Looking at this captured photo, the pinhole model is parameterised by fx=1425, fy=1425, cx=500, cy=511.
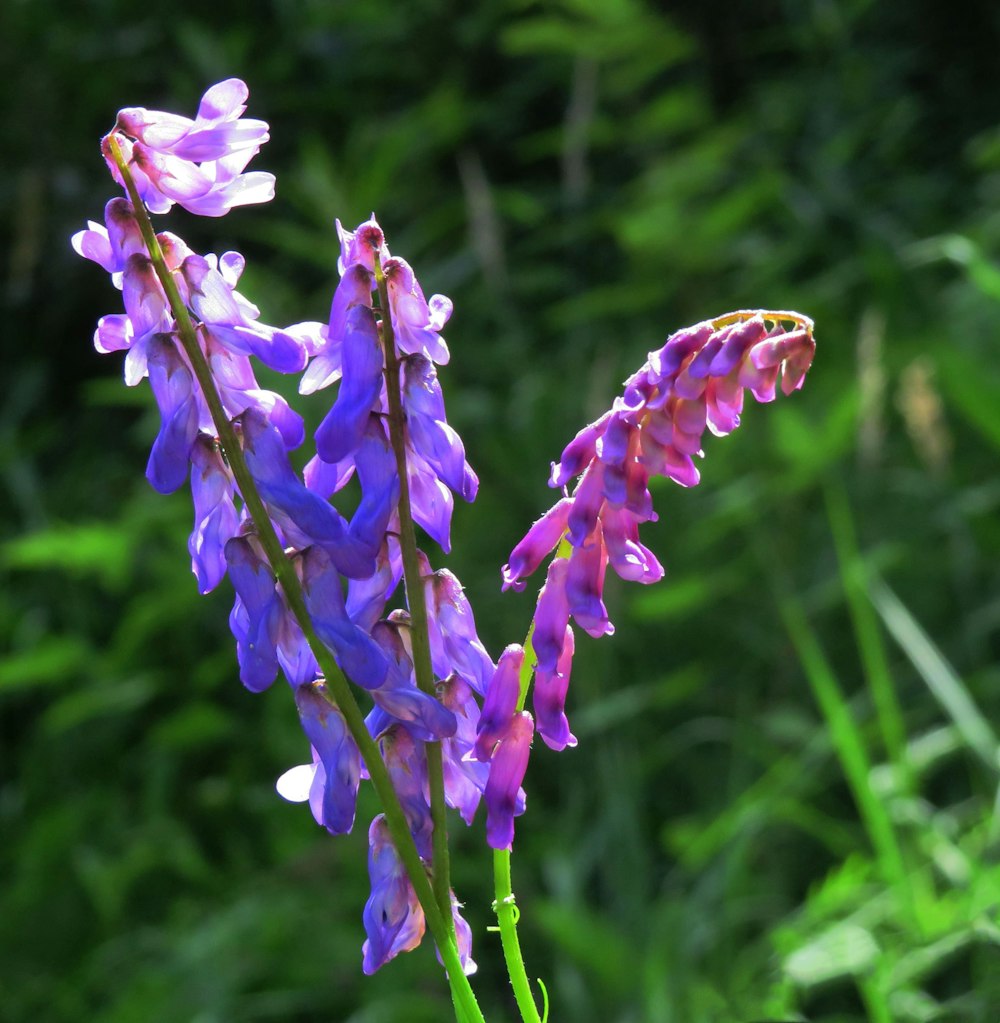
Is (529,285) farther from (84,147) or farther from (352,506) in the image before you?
(84,147)

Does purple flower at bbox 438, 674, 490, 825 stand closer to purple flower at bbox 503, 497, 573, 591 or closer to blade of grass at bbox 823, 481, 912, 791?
purple flower at bbox 503, 497, 573, 591

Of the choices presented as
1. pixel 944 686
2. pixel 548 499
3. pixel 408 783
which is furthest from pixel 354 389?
pixel 548 499

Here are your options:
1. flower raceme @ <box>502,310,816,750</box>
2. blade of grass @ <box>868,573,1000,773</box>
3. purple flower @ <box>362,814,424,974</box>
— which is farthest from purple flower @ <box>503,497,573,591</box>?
blade of grass @ <box>868,573,1000,773</box>

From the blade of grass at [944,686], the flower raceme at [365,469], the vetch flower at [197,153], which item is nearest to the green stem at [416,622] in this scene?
the flower raceme at [365,469]

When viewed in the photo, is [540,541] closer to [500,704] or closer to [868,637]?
[500,704]

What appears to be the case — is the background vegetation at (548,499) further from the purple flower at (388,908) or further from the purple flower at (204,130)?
the purple flower at (204,130)

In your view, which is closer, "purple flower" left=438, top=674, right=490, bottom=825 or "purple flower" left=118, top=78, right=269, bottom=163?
→ "purple flower" left=118, top=78, right=269, bottom=163
